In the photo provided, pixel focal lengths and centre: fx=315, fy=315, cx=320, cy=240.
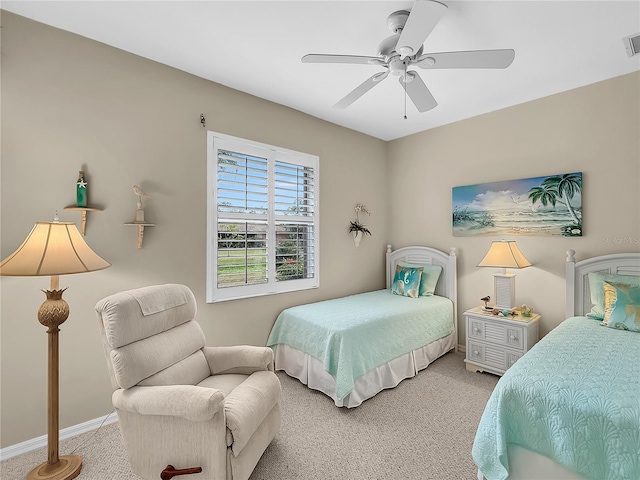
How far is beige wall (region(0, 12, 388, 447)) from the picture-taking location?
1995 mm

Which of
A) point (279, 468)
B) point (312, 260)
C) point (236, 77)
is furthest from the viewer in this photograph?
point (312, 260)

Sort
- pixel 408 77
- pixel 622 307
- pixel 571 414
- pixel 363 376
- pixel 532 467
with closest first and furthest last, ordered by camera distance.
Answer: pixel 571 414 → pixel 532 467 → pixel 408 77 → pixel 622 307 → pixel 363 376

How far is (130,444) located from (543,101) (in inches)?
172

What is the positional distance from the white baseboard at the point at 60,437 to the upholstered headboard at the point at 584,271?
13.3ft

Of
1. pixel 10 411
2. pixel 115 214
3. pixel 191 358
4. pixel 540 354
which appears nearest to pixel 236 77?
pixel 115 214

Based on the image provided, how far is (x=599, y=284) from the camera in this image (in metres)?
2.70

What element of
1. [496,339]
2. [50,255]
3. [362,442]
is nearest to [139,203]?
[50,255]

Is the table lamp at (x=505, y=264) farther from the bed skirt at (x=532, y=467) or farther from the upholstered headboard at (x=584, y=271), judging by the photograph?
the bed skirt at (x=532, y=467)

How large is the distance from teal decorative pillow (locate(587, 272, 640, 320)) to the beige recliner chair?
8.87ft

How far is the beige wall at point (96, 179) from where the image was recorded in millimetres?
1995

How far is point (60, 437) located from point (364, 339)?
2265 millimetres

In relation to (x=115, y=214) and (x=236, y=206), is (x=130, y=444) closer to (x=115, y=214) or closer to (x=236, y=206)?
(x=115, y=214)

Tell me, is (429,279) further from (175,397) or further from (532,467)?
(175,397)

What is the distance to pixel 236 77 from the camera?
2.79 metres
